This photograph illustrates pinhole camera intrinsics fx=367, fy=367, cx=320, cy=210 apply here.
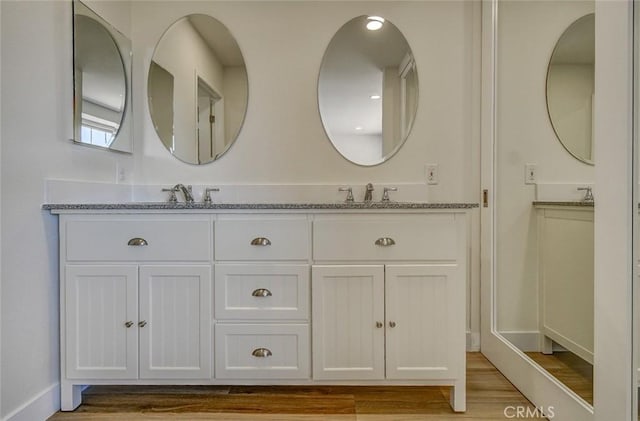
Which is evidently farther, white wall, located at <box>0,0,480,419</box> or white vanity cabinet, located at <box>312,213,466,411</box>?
white wall, located at <box>0,0,480,419</box>

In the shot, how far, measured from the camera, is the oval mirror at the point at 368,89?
7.07ft

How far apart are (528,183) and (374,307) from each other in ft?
3.15

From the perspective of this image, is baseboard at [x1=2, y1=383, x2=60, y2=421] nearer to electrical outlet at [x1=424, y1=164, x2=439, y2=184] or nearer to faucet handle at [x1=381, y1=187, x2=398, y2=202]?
faucet handle at [x1=381, y1=187, x2=398, y2=202]

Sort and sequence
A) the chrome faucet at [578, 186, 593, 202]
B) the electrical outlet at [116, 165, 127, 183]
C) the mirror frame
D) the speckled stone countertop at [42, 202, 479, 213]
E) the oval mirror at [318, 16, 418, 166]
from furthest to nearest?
the oval mirror at [318, 16, 418, 166] < the electrical outlet at [116, 165, 127, 183] < the mirror frame < the speckled stone countertop at [42, 202, 479, 213] < the chrome faucet at [578, 186, 593, 202]

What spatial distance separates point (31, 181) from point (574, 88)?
7.02 ft

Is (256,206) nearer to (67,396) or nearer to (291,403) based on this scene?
(291,403)

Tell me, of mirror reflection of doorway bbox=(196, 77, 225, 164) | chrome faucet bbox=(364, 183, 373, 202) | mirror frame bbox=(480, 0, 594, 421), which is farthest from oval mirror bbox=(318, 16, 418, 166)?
mirror reflection of doorway bbox=(196, 77, 225, 164)

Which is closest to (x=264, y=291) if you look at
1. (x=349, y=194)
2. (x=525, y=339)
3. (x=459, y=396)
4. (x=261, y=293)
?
(x=261, y=293)

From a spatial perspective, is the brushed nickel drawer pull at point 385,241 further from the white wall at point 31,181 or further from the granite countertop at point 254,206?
the white wall at point 31,181

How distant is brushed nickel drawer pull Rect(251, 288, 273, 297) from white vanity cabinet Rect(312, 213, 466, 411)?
19 centimetres

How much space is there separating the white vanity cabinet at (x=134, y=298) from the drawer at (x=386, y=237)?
1.67ft

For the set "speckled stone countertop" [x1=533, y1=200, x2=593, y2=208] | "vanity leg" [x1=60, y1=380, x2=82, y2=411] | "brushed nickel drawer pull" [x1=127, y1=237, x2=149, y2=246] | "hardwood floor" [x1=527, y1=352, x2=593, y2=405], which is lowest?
"vanity leg" [x1=60, y1=380, x2=82, y2=411]

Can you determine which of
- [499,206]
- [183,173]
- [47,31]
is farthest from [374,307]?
[47,31]

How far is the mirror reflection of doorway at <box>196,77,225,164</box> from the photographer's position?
7.18 ft
